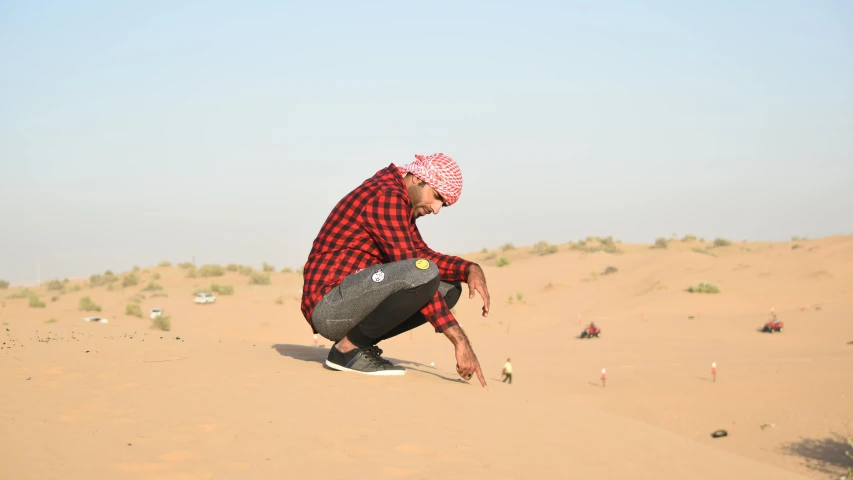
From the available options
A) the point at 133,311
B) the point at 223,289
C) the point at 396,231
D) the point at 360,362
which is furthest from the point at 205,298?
the point at 396,231

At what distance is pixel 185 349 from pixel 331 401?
7.96 ft

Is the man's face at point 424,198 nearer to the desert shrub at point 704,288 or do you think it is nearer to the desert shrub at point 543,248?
the desert shrub at point 704,288

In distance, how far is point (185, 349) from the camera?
6.50 meters

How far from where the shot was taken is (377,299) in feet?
16.2

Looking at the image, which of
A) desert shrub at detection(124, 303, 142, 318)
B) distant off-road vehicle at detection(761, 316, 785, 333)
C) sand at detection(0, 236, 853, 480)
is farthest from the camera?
desert shrub at detection(124, 303, 142, 318)

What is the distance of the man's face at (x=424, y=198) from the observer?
502 cm

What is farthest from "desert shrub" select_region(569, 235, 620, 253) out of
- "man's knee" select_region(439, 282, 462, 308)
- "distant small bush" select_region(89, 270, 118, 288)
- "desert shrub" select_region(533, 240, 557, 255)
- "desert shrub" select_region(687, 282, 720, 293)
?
"man's knee" select_region(439, 282, 462, 308)

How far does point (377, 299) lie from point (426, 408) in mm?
763

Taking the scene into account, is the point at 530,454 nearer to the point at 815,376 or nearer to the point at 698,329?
the point at 815,376

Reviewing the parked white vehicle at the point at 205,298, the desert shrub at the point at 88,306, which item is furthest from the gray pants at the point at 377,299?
the parked white vehicle at the point at 205,298

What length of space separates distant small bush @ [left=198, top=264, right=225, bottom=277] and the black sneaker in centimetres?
3101

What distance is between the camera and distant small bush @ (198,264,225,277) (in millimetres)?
35359

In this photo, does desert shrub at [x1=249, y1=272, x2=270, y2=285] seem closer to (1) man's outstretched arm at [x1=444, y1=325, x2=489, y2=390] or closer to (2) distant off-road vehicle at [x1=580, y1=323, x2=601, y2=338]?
(2) distant off-road vehicle at [x1=580, y1=323, x2=601, y2=338]

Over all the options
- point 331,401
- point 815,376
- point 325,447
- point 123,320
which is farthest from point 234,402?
point 123,320
